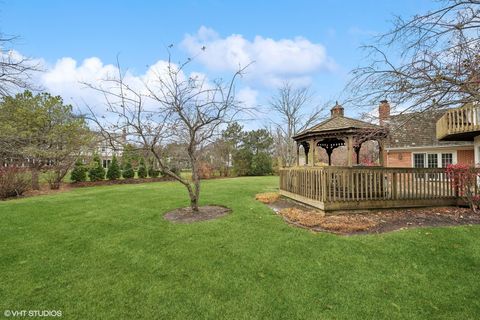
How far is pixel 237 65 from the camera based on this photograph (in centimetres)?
710

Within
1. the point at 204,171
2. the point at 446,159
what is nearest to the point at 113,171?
the point at 204,171

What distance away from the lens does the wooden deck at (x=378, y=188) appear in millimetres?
7492

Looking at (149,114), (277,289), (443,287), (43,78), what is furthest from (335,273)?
(43,78)

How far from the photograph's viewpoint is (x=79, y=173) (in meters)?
19.2

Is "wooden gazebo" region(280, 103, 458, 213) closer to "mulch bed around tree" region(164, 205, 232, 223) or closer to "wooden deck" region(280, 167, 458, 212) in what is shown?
"wooden deck" region(280, 167, 458, 212)

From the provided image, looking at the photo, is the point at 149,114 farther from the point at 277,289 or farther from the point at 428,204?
the point at 428,204

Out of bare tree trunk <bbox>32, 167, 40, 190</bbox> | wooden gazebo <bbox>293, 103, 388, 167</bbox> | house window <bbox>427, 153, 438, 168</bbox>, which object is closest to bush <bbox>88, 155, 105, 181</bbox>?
bare tree trunk <bbox>32, 167, 40, 190</bbox>

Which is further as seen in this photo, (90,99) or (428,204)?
(428,204)

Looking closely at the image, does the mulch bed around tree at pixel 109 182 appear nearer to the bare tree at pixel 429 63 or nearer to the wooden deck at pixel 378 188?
the wooden deck at pixel 378 188

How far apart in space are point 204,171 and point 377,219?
21.2 metres

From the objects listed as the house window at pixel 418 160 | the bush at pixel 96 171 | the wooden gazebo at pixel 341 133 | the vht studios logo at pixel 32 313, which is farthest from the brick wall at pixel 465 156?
the bush at pixel 96 171

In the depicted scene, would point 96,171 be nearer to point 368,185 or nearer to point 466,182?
point 368,185

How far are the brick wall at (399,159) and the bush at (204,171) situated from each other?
1699 cm

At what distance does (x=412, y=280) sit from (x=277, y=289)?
208 centimetres
